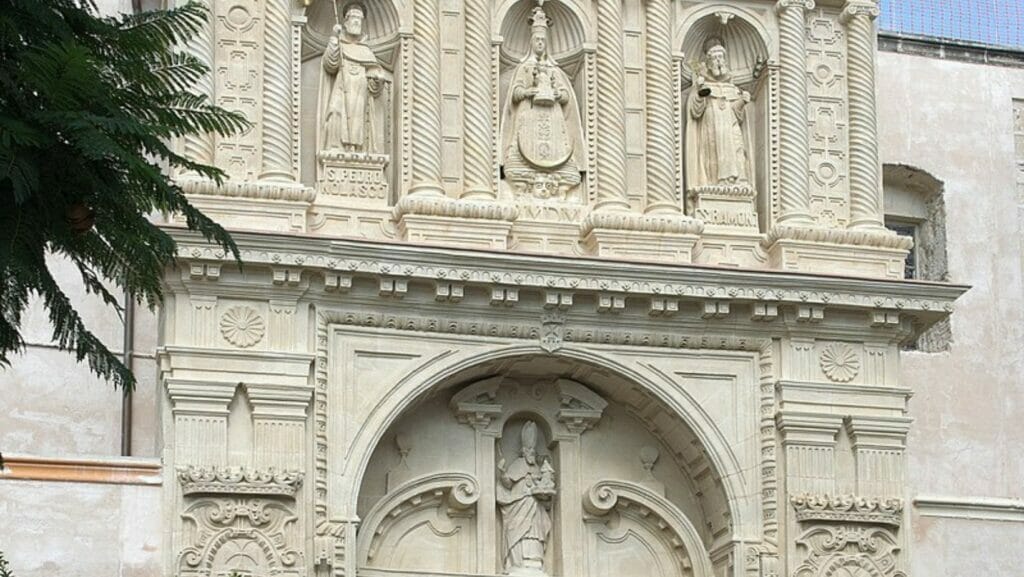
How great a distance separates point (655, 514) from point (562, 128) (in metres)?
3.50

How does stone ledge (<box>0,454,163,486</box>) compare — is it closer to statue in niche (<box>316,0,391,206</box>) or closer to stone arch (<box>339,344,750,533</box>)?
stone arch (<box>339,344,750,533</box>)

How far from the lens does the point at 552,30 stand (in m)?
23.5

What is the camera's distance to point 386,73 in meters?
22.9

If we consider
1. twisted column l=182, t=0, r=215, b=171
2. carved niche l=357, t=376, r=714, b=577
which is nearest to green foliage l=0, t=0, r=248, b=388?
twisted column l=182, t=0, r=215, b=171

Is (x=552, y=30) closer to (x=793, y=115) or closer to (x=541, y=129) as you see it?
(x=541, y=129)

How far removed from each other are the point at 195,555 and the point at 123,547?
22.5 inches

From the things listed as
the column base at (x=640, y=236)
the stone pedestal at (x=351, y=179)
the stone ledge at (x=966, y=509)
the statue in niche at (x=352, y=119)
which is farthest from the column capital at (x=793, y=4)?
the stone ledge at (x=966, y=509)

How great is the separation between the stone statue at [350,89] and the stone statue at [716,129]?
290cm

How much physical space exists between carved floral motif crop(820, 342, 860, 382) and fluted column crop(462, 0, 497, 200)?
10.6 feet

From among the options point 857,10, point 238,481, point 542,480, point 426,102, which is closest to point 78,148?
point 238,481

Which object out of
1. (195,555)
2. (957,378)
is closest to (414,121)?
(195,555)

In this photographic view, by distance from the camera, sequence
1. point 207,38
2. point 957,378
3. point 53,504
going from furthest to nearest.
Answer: point 957,378 → point 207,38 → point 53,504

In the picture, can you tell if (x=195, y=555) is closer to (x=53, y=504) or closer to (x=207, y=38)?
(x=53, y=504)

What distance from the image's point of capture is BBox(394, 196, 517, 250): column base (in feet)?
72.1
